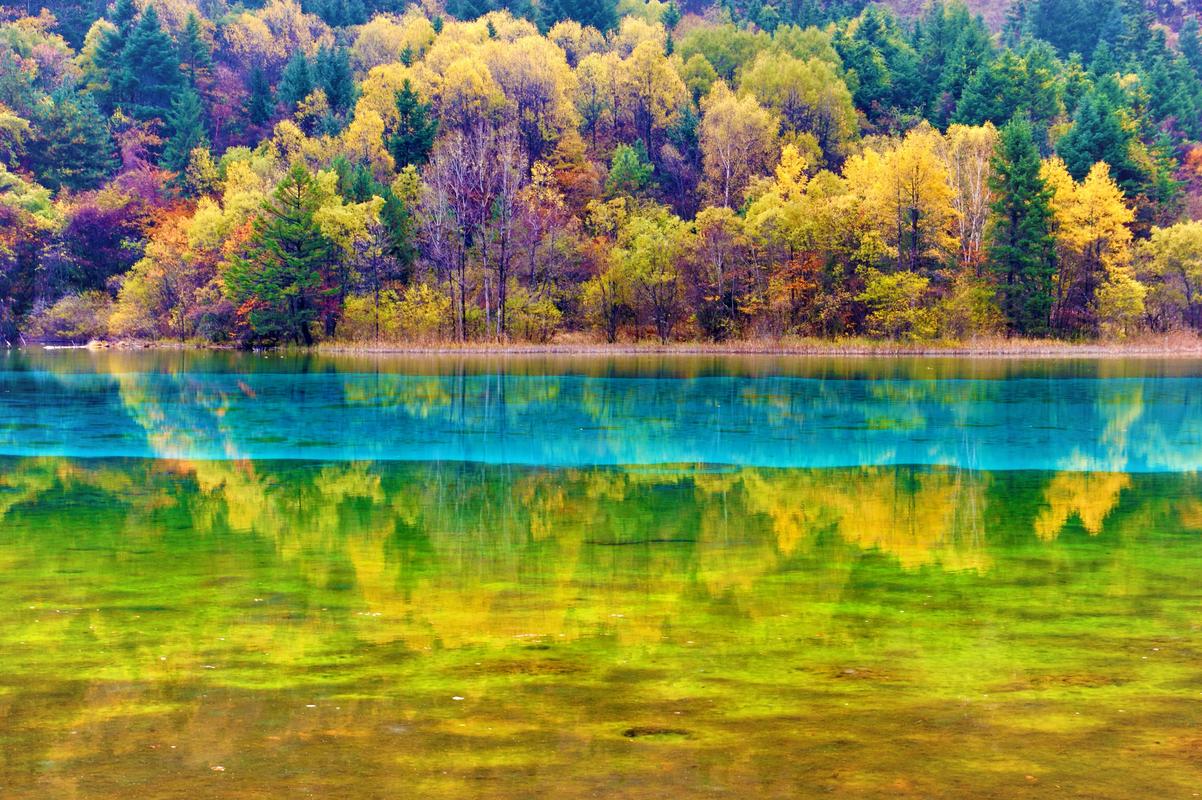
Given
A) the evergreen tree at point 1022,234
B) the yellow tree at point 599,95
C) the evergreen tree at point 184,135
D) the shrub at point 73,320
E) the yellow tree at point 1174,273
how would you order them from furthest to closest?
the yellow tree at point 599,95
the evergreen tree at point 184,135
the shrub at point 73,320
the yellow tree at point 1174,273
the evergreen tree at point 1022,234

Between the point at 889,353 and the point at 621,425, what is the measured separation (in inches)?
1761

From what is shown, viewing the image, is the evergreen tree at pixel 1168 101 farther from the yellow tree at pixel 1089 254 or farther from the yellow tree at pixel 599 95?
the yellow tree at pixel 599 95

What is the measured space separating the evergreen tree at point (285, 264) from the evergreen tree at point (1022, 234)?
39.1m

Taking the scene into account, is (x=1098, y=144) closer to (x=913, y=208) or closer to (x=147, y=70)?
(x=913, y=208)

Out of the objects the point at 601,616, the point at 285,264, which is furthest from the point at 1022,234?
the point at 601,616

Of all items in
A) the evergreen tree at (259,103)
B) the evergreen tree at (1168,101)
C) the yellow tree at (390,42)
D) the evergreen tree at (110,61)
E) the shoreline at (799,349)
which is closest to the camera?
the shoreline at (799,349)

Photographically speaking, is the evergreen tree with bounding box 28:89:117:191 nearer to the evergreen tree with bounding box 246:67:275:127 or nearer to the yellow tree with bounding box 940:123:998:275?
the evergreen tree with bounding box 246:67:275:127

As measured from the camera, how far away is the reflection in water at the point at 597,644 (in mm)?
7438

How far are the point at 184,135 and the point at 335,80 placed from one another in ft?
48.3

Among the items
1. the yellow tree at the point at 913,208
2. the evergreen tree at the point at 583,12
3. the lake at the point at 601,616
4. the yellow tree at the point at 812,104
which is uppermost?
the evergreen tree at the point at 583,12

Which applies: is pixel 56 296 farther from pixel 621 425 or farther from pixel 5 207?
pixel 621 425

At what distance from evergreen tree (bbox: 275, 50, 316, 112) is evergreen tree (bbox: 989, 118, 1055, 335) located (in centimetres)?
6232

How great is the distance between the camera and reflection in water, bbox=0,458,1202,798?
24.4 ft

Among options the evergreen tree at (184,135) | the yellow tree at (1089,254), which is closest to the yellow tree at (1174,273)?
the yellow tree at (1089,254)
